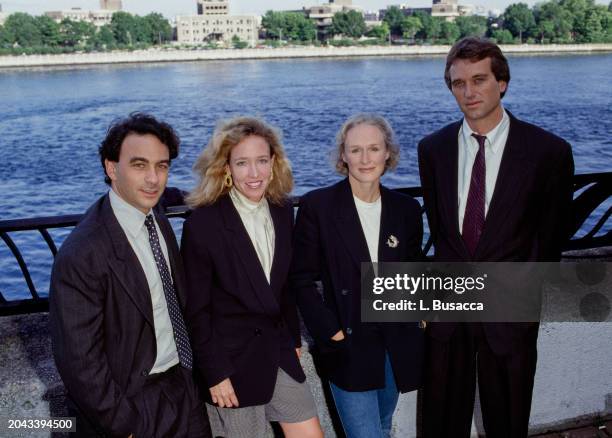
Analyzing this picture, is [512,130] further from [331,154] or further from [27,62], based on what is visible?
[27,62]

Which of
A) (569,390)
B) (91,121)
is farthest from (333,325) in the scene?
(91,121)

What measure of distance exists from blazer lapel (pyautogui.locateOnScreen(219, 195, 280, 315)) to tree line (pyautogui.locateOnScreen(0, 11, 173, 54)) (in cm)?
11263

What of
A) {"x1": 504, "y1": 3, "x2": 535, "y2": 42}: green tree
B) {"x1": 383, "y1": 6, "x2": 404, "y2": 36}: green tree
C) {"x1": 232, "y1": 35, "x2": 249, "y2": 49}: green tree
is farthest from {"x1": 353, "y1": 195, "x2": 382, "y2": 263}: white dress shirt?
{"x1": 383, "y1": 6, "x2": 404, "y2": 36}: green tree

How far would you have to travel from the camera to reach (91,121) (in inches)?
1623

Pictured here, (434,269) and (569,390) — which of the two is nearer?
(434,269)

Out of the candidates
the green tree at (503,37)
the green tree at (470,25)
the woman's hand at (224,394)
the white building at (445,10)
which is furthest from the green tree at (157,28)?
the woman's hand at (224,394)

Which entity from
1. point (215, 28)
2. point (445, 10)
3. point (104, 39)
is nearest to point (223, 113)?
point (104, 39)

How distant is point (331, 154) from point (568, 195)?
1.04 meters

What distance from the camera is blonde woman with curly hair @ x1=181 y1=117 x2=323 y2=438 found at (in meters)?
2.53

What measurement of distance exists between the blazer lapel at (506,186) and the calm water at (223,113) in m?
8.88

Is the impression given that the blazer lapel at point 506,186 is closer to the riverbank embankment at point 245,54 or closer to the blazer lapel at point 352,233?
the blazer lapel at point 352,233

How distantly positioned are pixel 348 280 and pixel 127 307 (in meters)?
0.95

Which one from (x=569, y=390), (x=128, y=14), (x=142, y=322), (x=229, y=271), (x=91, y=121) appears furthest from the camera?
(x=128, y=14)

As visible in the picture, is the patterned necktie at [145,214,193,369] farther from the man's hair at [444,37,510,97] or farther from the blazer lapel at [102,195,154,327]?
the man's hair at [444,37,510,97]
